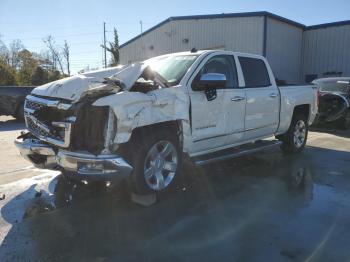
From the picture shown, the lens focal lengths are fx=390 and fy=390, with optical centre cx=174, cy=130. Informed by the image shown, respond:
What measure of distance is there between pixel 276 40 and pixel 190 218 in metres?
15.5

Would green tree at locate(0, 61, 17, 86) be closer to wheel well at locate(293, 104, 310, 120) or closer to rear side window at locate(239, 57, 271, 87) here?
wheel well at locate(293, 104, 310, 120)

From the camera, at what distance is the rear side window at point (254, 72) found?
264 inches

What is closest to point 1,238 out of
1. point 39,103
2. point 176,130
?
point 39,103

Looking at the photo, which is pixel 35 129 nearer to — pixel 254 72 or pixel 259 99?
pixel 259 99

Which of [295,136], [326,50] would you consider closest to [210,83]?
[295,136]

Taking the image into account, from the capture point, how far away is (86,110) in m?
4.49

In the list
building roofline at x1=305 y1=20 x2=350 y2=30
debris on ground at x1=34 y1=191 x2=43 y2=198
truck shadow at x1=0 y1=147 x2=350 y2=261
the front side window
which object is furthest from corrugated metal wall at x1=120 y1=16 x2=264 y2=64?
debris on ground at x1=34 y1=191 x2=43 y2=198

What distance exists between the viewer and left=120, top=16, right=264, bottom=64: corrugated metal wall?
58.1 feet

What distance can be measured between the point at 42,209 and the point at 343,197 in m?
3.97

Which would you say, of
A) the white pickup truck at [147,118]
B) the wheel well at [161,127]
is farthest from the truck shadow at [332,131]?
the wheel well at [161,127]

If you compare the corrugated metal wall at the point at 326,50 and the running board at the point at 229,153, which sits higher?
the corrugated metal wall at the point at 326,50

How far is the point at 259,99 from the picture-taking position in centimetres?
680

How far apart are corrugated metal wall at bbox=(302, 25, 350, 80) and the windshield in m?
15.3

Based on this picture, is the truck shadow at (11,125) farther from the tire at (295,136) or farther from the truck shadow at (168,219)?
the tire at (295,136)
